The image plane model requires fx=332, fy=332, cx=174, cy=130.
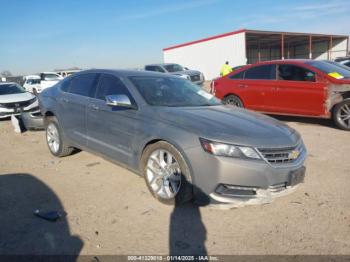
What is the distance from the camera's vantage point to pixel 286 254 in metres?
2.93

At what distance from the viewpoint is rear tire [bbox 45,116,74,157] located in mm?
5820

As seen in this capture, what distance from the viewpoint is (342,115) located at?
754cm

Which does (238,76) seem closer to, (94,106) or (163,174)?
(94,106)

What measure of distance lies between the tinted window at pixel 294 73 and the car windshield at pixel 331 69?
0.24 meters

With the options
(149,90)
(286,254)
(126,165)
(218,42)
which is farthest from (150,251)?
(218,42)

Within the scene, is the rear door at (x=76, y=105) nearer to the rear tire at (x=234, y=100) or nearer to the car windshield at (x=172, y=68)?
the rear tire at (x=234, y=100)

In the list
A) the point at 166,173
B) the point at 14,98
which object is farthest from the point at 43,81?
the point at 166,173

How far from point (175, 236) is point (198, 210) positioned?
1.86 ft

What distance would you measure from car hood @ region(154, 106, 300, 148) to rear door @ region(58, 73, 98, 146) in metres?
1.68

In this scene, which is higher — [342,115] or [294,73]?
[294,73]

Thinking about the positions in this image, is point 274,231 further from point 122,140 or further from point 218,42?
point 218,42

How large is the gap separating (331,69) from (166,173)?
5895 mm

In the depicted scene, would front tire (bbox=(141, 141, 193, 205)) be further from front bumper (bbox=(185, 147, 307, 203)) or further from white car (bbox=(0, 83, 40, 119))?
white car (bbox=(0, 83, 40, 119))

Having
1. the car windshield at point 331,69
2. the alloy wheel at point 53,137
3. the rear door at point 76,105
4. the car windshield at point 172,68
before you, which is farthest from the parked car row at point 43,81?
the car windshield at point 331,69
